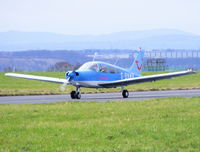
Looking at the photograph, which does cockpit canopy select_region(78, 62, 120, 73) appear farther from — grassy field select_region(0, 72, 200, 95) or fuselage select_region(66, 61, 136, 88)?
grassy field select_region(0, 72, 200, 95)

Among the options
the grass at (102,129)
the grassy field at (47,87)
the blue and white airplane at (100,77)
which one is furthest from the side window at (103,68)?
the grass at (102,129)

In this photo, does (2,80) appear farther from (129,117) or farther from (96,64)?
(129,117)

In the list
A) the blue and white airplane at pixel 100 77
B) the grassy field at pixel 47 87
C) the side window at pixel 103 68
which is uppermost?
the side window at pixel 103 68

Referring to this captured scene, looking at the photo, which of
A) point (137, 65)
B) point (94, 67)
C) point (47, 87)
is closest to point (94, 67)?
point (94, 67)

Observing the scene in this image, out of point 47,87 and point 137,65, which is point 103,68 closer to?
point 137,65

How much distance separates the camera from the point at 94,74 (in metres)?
35.2

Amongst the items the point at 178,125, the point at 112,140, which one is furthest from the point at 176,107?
the point at 112,140

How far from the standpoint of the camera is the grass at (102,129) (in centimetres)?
1367

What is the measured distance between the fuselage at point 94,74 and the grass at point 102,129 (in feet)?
36.4

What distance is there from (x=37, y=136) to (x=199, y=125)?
467cm

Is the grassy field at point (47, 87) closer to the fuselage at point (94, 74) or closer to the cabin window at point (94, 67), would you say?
the fuselage at point (94, 74)

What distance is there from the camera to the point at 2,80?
61.2 m

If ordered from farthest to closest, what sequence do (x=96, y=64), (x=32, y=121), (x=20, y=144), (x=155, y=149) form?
(x=96, y=64) < (x=32, y=121) < (x=20, y=144) < (x=155, y=149)

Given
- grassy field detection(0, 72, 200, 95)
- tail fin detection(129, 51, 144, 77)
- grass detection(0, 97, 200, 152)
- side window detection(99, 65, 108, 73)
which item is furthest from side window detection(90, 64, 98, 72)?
grass detection(0, 97, 200, 152)
